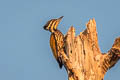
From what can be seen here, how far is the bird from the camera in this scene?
27.9 ft

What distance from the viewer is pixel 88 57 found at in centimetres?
722

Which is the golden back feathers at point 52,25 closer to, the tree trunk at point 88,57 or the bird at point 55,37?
the bird at point 55,37

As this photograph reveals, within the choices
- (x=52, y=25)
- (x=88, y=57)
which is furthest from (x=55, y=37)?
(x=88, y=57)

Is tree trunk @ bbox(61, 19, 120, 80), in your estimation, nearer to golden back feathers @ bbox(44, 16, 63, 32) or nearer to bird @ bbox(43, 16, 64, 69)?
bird @ bbox(43, 16, 64, 69)

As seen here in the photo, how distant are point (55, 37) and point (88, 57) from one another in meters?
2.30

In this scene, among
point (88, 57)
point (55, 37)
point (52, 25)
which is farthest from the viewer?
point (52, 25)

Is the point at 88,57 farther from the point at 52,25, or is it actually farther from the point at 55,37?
the point at 52,25

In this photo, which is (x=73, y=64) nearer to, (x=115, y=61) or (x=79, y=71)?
(x=79, y=71)

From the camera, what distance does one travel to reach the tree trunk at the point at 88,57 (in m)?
7.14

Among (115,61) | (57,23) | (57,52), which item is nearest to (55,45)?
(57,52)

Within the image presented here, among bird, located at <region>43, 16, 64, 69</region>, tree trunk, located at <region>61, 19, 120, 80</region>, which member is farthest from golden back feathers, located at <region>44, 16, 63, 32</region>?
tree trunk, located at <region>61, 19, 120, 80</region>

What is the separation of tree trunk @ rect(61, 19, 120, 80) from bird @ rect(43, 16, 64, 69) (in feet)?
2.68

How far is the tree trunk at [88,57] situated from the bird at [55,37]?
2.68 ft

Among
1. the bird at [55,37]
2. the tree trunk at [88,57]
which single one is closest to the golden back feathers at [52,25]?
the bird at [55,37]
